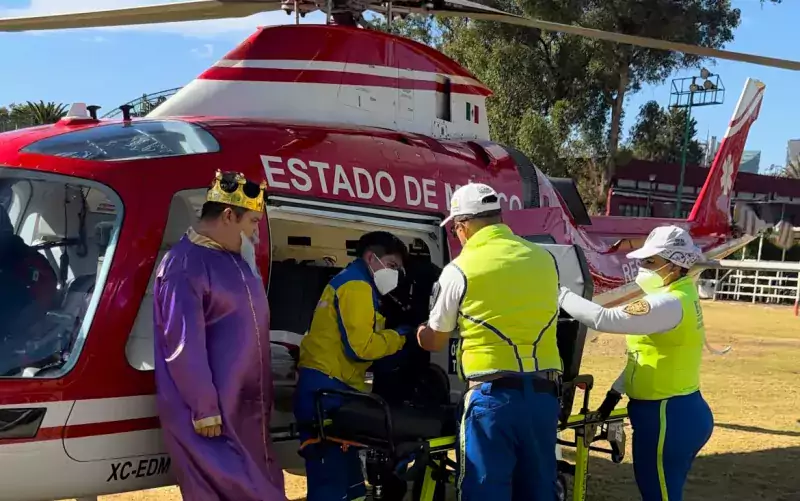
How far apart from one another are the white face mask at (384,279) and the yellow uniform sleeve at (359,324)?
0.33 ft

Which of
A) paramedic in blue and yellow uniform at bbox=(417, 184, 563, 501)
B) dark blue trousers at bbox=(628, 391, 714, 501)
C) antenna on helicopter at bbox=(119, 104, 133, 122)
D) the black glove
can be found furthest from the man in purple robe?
the black glove

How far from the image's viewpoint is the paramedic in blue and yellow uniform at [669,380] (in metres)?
3.85

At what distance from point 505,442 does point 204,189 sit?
1.89 metres

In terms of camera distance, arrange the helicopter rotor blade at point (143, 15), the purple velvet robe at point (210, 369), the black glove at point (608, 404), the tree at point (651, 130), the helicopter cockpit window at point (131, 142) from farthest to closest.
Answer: the tree at point (651, 130)
the helicopter rotor blade at point (143, 15)
the black glove at point (608, 404)
the helicopter cockpit window at point (131, 142)
the purple velvet robe at point (210, 369)

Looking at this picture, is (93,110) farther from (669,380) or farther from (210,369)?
(669,380)

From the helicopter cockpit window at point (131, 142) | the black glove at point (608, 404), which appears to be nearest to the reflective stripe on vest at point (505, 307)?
the black glove at point (608, 404)

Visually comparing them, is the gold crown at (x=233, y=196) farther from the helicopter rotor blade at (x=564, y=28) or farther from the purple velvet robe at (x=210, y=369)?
the helicopter rotor blade at (x=564, y=28)

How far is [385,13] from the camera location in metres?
5.74

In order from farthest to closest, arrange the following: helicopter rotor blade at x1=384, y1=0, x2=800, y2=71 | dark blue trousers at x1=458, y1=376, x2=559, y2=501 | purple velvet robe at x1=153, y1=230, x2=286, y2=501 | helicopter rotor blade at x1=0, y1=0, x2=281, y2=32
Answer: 1. helicopter rotor blade at x1=384, y1=0, x2=800, y2=71
2. helicopter rotor blade at x1=0, y1=0, x2=281, y2=32
3. dark blue trousers at x1=458, y1=376, x2=559, y2=501
4. purple velvet robe at x1=153, y1=230, x2=286, y2=501

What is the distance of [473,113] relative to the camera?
599cm

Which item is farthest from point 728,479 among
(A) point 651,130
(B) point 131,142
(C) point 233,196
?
(A) point 651,130

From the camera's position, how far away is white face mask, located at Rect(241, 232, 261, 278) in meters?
3.46

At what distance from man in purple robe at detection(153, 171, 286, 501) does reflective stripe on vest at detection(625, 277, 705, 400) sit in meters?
2.01

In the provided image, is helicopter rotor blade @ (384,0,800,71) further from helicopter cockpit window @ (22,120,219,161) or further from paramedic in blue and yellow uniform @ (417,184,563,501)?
paramedic in blue and yellow uniform @ (417,184,563,501)
